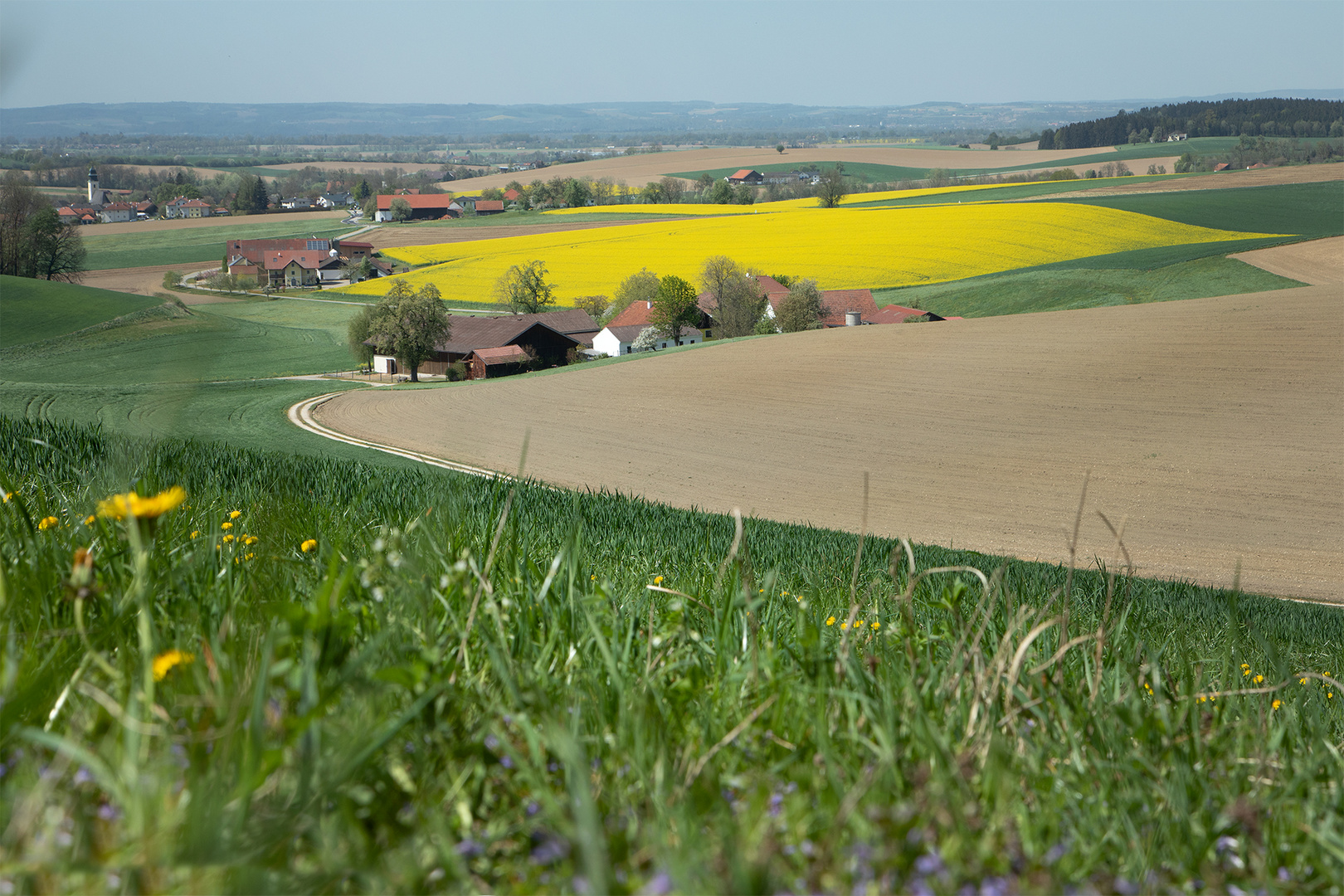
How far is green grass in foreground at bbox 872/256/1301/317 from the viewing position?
49594 mm

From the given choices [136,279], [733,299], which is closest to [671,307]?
[733,299]

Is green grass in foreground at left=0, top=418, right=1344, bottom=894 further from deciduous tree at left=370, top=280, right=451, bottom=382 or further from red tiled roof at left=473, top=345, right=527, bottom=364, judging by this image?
red tiled roof at left=473, top=345, right=527, bottom=364

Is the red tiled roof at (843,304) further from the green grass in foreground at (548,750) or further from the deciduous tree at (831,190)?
the green grass in foreground at (548,750)

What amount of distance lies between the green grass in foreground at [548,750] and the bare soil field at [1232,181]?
92.1 meters

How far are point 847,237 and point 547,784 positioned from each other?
7589 cm

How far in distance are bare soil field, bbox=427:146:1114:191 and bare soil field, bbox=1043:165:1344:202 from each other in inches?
1274

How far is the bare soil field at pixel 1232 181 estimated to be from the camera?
88000mm

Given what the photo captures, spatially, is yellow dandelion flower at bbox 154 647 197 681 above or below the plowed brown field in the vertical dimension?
below

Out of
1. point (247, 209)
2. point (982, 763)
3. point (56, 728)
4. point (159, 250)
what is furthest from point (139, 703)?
point (247, 209)

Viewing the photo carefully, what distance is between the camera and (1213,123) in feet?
447

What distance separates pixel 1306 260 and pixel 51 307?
61725 millimetres

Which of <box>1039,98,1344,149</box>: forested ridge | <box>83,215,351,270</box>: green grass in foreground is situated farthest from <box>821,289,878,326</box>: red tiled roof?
<box>1039,98,1344,149</box>: forested ridge

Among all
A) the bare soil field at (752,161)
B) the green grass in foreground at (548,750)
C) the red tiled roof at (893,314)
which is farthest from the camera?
the bare soil field at (752,161)

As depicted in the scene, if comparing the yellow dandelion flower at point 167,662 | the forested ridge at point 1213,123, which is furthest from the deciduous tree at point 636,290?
the forested ridge at point 1213,123
